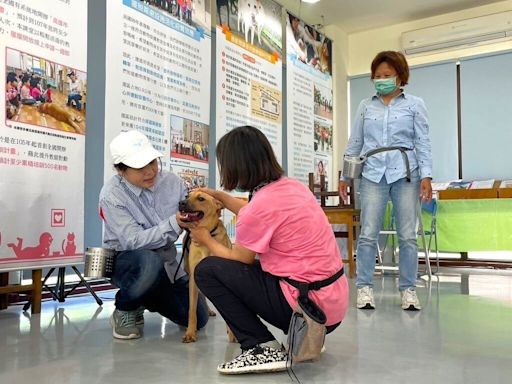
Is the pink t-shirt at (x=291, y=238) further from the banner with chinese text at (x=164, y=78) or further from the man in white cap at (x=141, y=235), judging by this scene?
the banner with chinese text at (x=164, y=78)

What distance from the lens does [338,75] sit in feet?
21.9

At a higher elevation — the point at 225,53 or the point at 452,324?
the point at 225,53

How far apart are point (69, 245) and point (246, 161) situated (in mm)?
1795

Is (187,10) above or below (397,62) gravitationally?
above

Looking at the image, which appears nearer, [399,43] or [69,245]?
[69,245]

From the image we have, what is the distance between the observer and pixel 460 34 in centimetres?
604

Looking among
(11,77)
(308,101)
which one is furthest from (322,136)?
(11,77)

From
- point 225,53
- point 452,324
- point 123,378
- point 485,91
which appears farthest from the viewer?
point 485,91

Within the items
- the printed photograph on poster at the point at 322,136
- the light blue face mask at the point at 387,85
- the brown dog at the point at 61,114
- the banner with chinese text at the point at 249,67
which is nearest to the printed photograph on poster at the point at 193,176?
the banner with chinese text at the point at 249,67

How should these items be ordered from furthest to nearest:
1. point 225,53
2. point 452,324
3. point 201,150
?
point 225,53, point 201,150, point 452,324

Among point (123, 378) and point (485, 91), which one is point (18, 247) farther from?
point (485, 91)

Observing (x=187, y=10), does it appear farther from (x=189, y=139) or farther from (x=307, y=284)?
(x=307, y=284)

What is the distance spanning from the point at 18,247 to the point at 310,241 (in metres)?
1.79

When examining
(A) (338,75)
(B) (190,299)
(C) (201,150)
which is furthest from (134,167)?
(A) (338,75)
